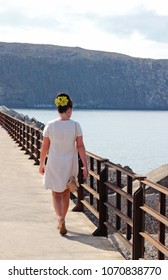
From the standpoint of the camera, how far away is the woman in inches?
321

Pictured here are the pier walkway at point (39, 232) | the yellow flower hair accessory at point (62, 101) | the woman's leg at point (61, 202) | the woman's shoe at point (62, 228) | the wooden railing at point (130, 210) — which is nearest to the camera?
the wooden railing at point (130, 210)

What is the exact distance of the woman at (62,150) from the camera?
816cm

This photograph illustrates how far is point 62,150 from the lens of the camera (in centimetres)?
830

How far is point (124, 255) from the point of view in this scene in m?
8.18

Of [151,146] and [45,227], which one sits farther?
[151,146]

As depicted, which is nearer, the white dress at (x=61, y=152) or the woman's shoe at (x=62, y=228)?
the white dress at (x=61, y=152)

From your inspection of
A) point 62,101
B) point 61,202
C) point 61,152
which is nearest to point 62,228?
point 61,202

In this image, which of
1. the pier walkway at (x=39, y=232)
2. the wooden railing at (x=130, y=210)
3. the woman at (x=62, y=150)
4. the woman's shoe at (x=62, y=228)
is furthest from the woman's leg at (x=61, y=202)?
the wooden railing at (x=130, y=210)

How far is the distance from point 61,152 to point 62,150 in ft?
0.09

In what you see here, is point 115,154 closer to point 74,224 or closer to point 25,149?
point 25,149

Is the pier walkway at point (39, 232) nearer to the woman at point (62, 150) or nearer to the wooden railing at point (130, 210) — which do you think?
the wooden railing at point (130, 210)

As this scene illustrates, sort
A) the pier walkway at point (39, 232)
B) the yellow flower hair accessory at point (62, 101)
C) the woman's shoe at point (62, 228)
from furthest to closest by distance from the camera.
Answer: the woman's shoe at point (62, 228) < the yellow flower hair accessory at point (62, 101) < the pier walkway at point (39, 232)

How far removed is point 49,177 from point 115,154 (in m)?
68.1
